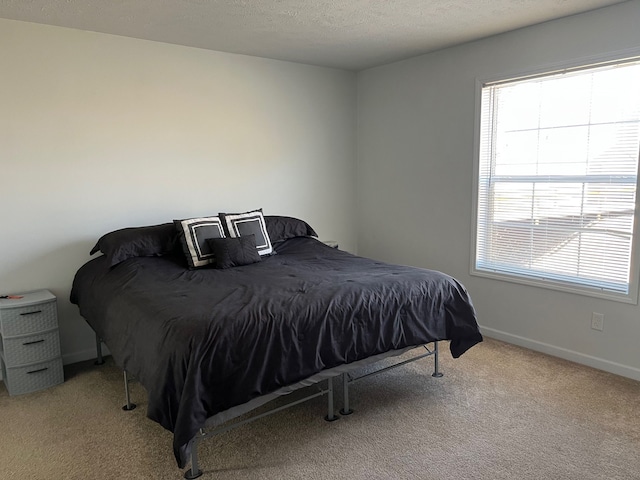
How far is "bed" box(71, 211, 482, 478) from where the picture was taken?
2.04 meters

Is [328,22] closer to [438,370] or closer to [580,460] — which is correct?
[438,370]

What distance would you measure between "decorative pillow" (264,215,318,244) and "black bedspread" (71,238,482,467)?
1.82ft

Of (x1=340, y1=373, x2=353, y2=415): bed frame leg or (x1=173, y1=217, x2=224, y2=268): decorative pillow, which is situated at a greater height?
(x1=173, y1=217, x2=224, y2=268): decorative pillow

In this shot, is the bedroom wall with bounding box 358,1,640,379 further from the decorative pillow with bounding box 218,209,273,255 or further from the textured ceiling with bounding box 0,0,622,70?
the decorative pillow with bounding box 218,209,273,255

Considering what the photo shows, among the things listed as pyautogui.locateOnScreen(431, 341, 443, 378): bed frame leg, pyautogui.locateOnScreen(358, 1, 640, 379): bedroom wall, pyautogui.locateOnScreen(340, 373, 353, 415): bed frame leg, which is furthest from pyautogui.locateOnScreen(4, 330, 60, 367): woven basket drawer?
pyautogui.locateOnScreen(358, 1, 640, 379): bedroom wall

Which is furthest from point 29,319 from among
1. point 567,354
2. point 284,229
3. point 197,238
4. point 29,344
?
point 567,354

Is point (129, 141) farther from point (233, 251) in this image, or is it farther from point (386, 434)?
point (386, 434)

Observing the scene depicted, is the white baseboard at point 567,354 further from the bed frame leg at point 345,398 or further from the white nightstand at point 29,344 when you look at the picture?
the white nightstand at point 29,344

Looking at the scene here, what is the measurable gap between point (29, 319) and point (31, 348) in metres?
0.19

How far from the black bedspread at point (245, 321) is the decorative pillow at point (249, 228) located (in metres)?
0.24

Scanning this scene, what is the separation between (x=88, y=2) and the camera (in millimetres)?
2793

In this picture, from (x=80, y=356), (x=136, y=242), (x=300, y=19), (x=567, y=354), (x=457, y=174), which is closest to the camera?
(x=300, y=19)

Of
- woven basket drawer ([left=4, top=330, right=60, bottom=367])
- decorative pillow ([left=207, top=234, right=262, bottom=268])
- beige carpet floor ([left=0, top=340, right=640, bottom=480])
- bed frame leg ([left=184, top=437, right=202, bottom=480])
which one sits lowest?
beige carpet floor ([left=0, top=340, right=640, bottom=480])

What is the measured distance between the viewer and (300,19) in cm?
316
